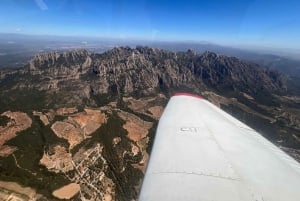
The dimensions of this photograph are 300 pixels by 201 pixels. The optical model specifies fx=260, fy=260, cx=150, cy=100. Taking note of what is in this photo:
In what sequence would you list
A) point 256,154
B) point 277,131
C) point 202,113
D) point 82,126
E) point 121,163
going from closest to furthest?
point 256,154
point 202,113
point 121,163
point 82,126
point 277,131

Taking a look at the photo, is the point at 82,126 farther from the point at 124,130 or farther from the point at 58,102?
the point at 58,102

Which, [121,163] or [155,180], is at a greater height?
[155,180]

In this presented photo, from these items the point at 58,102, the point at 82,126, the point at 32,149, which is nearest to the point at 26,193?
the point at 32,149

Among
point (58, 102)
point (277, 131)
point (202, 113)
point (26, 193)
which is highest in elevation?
point (202, 113)

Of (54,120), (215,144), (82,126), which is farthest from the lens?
(54,120)

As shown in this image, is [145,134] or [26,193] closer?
[26,193]

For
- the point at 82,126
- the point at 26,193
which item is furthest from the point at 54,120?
the point at 26,193
